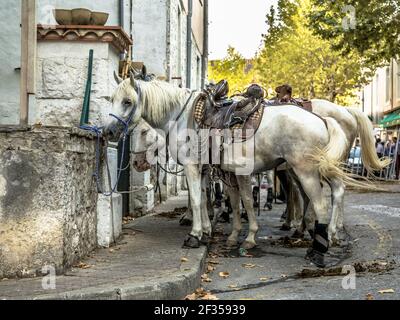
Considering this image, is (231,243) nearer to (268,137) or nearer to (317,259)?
(268,137)

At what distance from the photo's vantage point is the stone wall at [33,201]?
6.34m

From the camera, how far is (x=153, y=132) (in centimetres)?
901

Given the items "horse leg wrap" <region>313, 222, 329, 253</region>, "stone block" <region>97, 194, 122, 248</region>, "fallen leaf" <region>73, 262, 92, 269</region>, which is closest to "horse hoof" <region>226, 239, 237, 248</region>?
"stone block" <region>97, 194, 122, 248</region>

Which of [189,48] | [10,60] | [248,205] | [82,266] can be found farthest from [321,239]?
[189,48]

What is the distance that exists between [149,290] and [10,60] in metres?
5.87

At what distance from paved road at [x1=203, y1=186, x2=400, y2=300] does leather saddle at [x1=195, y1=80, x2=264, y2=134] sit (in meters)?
1.64

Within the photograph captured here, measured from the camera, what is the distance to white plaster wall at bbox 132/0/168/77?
1495cm

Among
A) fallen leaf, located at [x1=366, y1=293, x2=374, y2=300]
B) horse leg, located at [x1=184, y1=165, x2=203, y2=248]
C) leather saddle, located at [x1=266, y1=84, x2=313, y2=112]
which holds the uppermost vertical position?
leather saddle, located at [x1=266, y1=84, x2=313, y2=112]

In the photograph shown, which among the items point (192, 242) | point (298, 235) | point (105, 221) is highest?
point (105, 221)

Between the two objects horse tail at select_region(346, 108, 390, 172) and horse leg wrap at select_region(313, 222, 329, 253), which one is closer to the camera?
horse leg wrap at select_region(313, 222, 329, 253)

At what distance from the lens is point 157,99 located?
27.9 feet

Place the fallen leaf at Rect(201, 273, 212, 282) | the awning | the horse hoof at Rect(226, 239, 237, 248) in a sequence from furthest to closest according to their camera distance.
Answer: the awning, the horse hoof at Rect(226, 239, 237, 248), the fallen leaf at Rect(201, 273, 212, 282)

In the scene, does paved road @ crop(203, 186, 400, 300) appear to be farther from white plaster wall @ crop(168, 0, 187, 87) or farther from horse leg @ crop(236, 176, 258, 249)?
white plaster wall @ crop(168, 0, 187, 87)
